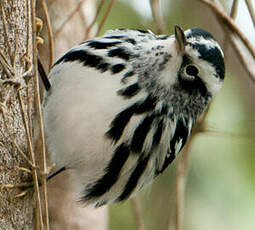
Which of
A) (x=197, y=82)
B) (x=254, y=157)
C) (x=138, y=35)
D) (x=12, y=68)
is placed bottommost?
(x=254, y=157)

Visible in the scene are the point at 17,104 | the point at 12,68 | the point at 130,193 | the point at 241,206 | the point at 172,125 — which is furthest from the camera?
the point at 241,206

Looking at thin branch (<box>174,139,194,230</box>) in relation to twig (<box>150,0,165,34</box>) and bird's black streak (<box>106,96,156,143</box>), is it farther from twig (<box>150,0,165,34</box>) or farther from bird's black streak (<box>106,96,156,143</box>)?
bird's black streak (<box>106,96,156,143</box>)

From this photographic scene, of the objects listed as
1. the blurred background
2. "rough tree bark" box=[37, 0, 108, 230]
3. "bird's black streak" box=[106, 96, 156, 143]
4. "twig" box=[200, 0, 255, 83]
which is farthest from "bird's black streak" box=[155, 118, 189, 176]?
the blurred background

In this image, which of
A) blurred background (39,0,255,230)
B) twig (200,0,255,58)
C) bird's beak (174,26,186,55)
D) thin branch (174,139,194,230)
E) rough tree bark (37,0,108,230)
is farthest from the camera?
blurred background (39,0,255,230)

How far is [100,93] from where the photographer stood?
267 centimetres

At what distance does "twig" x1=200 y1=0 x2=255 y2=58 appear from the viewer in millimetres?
3315

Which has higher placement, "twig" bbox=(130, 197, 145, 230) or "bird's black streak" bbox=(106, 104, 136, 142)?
"bird's black streak" bbox=(106, 104, 136, 142)

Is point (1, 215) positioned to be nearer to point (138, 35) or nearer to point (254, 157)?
point (138, 35)

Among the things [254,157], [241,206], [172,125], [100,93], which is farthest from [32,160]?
[241,206]

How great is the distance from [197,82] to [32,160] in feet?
3.13

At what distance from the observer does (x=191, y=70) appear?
9.07ft

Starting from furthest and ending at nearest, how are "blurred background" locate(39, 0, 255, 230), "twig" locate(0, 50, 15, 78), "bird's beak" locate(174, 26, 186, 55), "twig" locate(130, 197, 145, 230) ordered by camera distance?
"blurred background" locate(39, 0, 255, 230), "twig" locate(130, 197, 145, 230), "bird's beak" locate(174, 26, 186, 55), "twig" locate(0, 50, 15, 78)

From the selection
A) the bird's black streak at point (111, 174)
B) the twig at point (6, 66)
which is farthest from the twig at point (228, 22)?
the twig at point (6, 66)

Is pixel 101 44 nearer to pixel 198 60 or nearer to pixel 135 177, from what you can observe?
pixel 198 60
